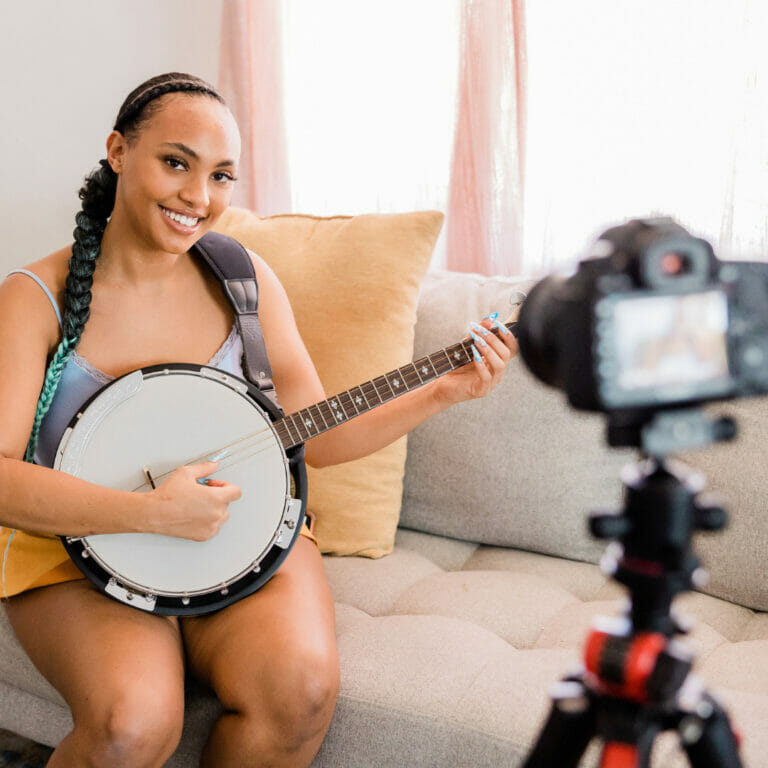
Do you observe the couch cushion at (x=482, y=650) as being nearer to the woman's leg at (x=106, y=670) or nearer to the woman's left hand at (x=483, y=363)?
the woman's leg at (x=106, y=670)

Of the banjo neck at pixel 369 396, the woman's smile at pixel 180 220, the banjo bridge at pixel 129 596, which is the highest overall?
the woman's smile at pixel 180 220

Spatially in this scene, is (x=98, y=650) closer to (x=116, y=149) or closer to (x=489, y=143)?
(x=116, y=149)

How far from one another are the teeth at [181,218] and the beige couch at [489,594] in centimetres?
70

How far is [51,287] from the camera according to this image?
142cm

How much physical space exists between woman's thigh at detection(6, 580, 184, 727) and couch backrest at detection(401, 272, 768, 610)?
0.73 metres

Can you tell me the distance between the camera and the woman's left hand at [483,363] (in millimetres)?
1371

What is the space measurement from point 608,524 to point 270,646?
82 centimetres

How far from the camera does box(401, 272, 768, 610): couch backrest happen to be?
1.65 meters

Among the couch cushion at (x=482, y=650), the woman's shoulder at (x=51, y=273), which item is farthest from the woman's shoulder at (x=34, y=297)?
the couch cushion at (x=482, y=650)

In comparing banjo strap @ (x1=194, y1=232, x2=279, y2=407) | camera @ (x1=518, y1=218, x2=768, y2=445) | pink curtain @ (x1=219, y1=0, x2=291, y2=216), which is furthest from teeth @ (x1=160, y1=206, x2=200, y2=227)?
pink curtain @ (x1=219, y1=0, x2=291, y2=216)

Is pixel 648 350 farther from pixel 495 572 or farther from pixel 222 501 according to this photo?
pixel 495 572

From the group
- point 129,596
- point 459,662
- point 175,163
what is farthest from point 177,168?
point 459,662

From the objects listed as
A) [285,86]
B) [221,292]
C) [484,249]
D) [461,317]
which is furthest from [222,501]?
[285,86]

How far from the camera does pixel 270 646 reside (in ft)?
4.17
